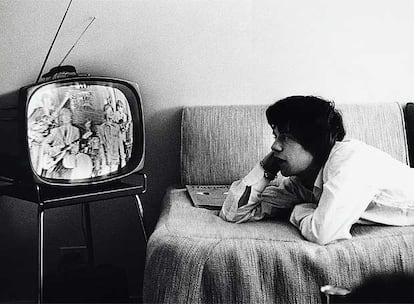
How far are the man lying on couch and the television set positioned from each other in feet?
1.58

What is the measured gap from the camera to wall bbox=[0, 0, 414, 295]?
279 centimetres

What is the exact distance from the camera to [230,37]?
112 inches

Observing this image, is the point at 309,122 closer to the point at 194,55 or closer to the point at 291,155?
the point at 291,155

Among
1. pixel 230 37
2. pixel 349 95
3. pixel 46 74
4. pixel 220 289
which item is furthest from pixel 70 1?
pixel 220 289

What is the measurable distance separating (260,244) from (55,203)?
0.74 metres

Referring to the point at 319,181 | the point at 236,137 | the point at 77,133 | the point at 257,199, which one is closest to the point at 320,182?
the point at 319,181

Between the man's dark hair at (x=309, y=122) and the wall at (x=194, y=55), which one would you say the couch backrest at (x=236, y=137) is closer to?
the wall at (x=194, y=55)

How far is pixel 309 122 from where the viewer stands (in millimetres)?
2137

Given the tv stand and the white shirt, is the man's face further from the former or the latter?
the tv stand

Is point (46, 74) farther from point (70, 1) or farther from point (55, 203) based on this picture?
point (55, 203)

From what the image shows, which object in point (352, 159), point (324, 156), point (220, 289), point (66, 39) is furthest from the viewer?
point (66, 39)

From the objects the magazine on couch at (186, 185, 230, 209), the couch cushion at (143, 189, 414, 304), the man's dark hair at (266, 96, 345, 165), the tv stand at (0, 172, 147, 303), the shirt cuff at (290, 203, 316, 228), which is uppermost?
the man's dark hair at (266, 96, 345, 165)

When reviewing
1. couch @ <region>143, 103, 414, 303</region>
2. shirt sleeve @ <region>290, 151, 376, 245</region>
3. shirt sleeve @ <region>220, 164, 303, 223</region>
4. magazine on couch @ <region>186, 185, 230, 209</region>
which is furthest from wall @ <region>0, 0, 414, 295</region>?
shirt sleeve @ <region>290, 151, 376, 245</region>

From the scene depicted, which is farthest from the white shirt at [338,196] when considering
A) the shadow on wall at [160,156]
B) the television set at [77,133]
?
the shadow on wall at [160,156]
